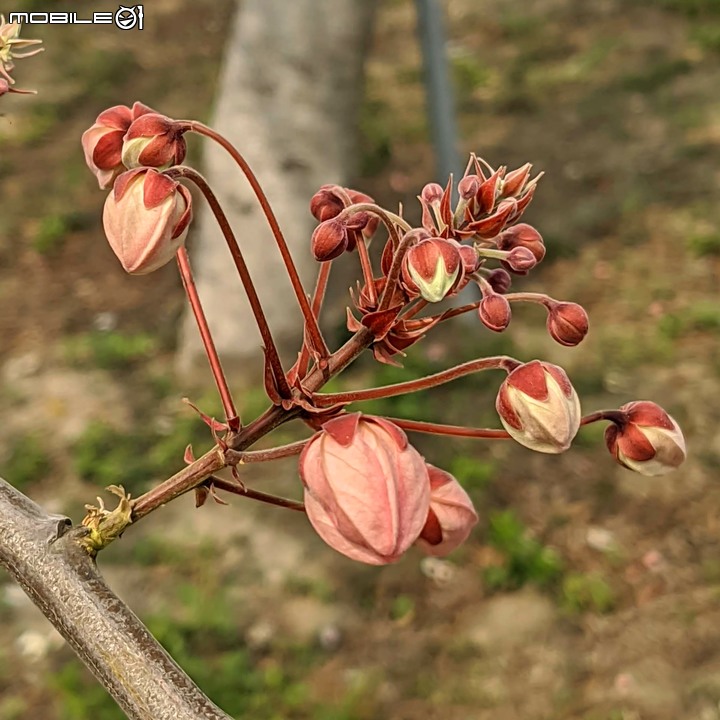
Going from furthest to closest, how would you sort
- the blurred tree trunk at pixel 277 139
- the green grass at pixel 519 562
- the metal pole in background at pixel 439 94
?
the metal pole in background at pixel 439 94
the blurred tree trunk at pixel 277 139
the green grass at pixel 519 562

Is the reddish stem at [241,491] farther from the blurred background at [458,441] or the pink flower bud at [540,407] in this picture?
the blurred background at [458,441]

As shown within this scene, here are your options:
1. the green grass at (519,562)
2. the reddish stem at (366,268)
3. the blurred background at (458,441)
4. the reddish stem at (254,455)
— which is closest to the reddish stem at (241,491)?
the reddish stem at (254,455)

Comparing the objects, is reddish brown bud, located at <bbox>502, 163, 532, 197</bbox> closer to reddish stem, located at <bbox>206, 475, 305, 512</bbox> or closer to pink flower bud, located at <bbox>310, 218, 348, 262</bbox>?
pink flower bud, located at <bbox>310, 218, 348, 262</bbox>

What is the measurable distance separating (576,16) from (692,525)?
3.21 metres

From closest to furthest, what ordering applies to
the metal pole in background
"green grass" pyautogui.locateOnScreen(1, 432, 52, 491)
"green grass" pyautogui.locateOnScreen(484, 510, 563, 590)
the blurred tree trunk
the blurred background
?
1. the blurred background
2. "green grass" pyautogui.locateOnScreen(484, 510, 563, 590)
3. "green grass" pyautogui.locateOnScreen(1, 432, 52, 491)
4. the blurred tree trunk
5. the metal pole in background

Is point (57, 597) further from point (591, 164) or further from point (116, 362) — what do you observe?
point (591, 164)

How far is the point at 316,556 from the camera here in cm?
232

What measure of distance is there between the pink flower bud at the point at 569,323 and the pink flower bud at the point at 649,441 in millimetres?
66

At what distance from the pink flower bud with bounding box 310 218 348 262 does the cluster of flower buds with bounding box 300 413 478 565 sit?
4.0 inches

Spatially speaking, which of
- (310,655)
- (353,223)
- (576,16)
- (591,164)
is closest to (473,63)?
(576,16)

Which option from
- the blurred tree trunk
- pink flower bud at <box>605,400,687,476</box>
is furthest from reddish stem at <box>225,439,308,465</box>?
the blurred tree trunk

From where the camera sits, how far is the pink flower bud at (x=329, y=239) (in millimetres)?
579

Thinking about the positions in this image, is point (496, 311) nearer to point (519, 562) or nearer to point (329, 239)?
point (329, 239)

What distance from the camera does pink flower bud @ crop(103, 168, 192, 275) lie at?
582 millimetres
